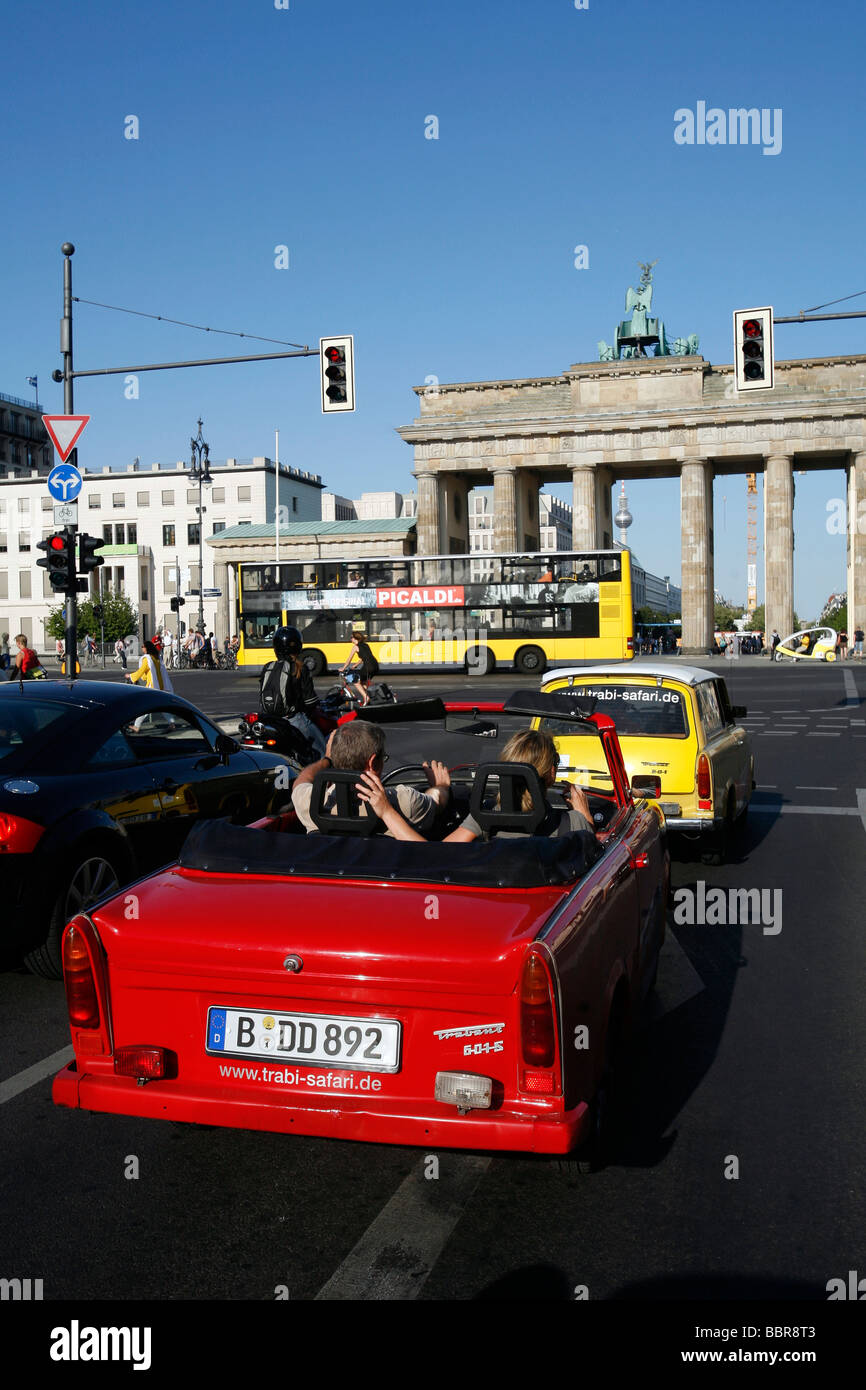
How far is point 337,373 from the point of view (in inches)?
661

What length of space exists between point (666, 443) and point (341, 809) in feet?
223

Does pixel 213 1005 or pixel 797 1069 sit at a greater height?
pixel 213 1005

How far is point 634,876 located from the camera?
447 centimetres

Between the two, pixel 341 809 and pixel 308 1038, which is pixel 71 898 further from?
pixel 308 1038

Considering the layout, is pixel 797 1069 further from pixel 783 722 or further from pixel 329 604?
pixel 329 604

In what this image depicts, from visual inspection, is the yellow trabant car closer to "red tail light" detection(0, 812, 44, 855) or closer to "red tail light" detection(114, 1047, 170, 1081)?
"red tail light" detection(0, 812, 44, 855)

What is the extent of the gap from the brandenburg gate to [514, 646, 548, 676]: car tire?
2692 cm

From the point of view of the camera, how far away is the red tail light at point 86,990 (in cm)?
352

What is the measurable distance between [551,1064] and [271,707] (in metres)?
7.76

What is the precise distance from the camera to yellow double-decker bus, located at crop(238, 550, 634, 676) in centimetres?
4138

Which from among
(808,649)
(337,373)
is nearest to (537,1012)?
(337,373)

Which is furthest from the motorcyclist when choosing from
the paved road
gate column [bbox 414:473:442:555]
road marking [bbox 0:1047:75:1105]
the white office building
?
the white office building
